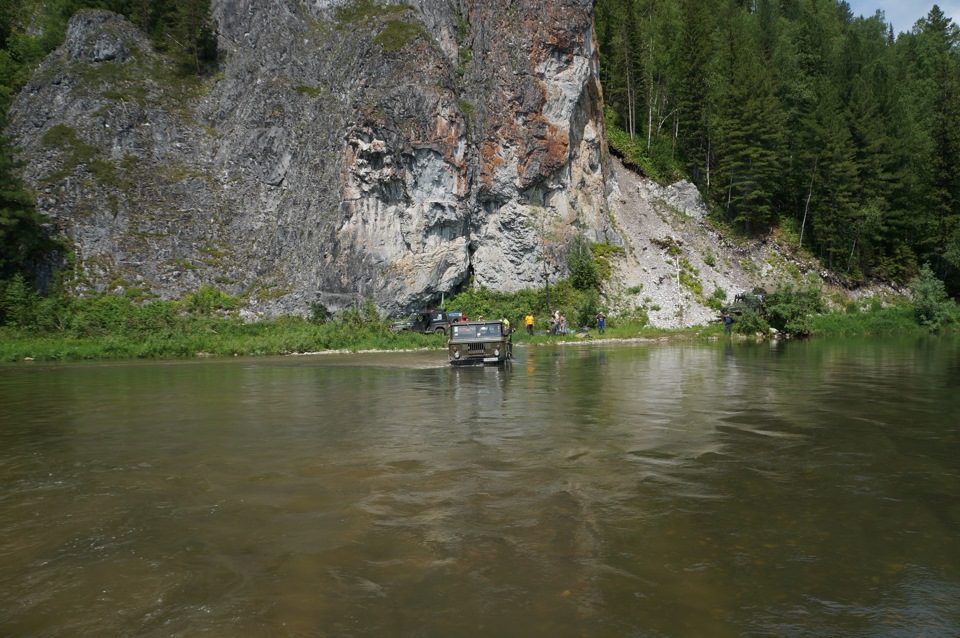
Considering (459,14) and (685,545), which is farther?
(459,14)

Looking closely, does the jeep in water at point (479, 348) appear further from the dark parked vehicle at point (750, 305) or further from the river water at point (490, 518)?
the dark parked vehicle at point (750, 305)

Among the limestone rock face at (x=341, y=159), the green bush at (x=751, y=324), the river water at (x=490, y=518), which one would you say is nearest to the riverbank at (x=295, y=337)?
the green bush at (x=751, y=324)

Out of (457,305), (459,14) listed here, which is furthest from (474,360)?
(459,14)

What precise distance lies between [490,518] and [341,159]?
4475 centimetres

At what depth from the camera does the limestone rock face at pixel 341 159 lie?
45.7 m

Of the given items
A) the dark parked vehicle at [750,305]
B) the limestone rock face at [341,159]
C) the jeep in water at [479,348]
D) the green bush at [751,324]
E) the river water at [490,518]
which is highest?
the limestone rock face at [341,159]

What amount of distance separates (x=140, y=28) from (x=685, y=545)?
2819 inches

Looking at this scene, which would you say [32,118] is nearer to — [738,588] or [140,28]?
[140,28]

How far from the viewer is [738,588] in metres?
5.01

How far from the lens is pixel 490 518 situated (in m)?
6.83

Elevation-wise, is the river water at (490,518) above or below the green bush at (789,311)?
below

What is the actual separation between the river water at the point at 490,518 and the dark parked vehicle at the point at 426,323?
26.4 m

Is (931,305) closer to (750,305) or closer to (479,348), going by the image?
(750,305)

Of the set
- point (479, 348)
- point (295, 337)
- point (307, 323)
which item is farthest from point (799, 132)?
point (295, 337)
